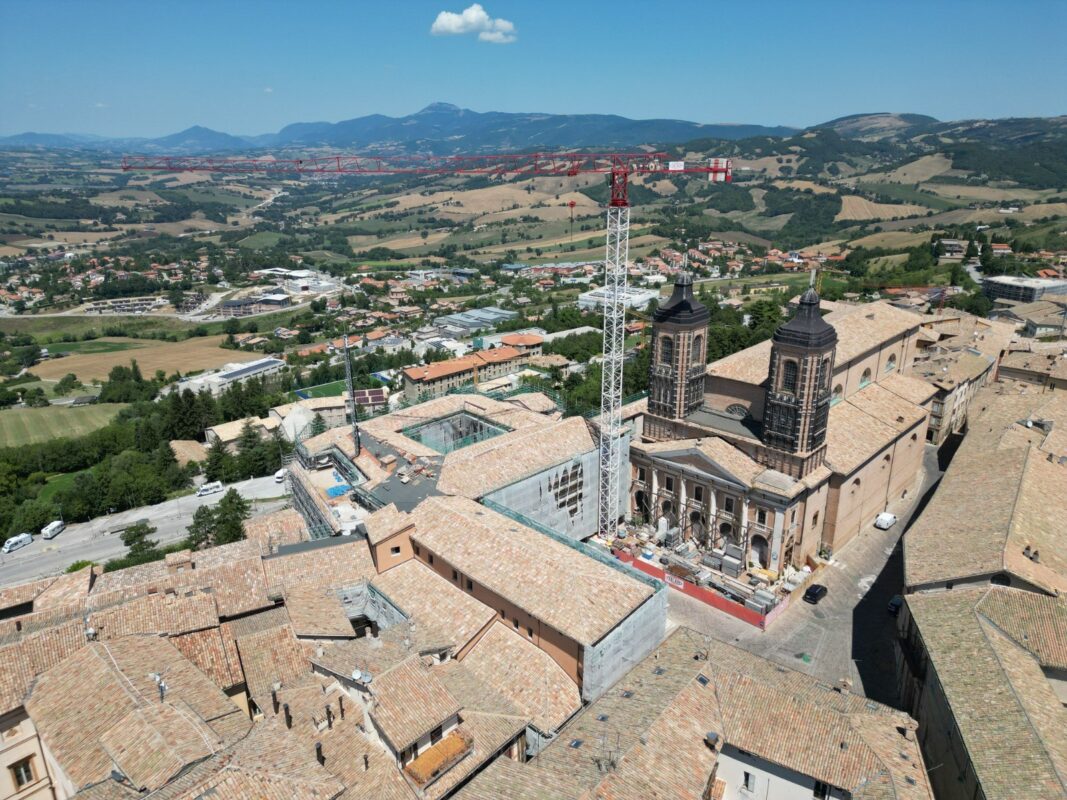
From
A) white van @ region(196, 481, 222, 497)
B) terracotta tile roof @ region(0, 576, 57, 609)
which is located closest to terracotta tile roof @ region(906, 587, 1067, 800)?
terracotta tile roof @ region(0, 576, 57, 609)

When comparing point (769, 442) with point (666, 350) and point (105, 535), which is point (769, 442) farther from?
point (105, 535)

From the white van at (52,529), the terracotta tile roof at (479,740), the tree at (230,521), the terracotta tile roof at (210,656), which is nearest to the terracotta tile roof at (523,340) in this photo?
the tree at (230,521)

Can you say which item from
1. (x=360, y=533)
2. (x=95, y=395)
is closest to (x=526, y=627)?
(x=360, y=533)

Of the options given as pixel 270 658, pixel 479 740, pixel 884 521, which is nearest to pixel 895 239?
pixel 884 521

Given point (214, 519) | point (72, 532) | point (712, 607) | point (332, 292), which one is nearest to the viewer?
point (712, 607)

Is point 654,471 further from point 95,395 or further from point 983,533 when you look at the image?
point 95,395

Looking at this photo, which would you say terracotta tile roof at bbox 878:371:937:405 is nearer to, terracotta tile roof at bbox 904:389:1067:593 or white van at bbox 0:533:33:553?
terracotta tile roof at bbox 904:389:1067:593
